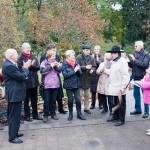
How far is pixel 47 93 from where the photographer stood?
7035mm

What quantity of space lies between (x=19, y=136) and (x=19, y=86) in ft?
3.76

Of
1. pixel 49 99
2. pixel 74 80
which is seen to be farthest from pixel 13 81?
pixel 74 80

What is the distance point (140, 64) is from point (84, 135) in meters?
2.13

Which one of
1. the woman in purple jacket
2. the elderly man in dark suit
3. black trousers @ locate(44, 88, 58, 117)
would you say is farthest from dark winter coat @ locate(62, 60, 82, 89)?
the elderly man in dark suit

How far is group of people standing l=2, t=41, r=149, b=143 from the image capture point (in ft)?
20.7

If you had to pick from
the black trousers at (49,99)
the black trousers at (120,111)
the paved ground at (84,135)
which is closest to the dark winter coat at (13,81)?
the paved ground at (84,135)

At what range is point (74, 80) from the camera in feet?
23.1

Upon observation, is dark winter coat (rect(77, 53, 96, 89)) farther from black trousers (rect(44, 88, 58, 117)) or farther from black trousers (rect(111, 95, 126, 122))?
black trousers (rect(111, 95, 126, 122))

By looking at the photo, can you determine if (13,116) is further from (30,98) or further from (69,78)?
(69,78)

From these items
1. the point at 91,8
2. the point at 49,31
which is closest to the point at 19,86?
the point at 49,31

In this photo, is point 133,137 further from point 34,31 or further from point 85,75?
point 34,31

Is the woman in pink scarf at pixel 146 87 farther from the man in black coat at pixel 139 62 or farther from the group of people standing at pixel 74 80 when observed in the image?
the man in black coat at pixel 139 62

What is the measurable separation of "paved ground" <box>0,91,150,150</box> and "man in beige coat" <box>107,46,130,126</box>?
419 millimetres

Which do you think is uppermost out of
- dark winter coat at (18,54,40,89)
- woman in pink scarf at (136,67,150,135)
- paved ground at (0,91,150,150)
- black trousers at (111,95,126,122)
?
dark winter coat at (18,54,40,89)
